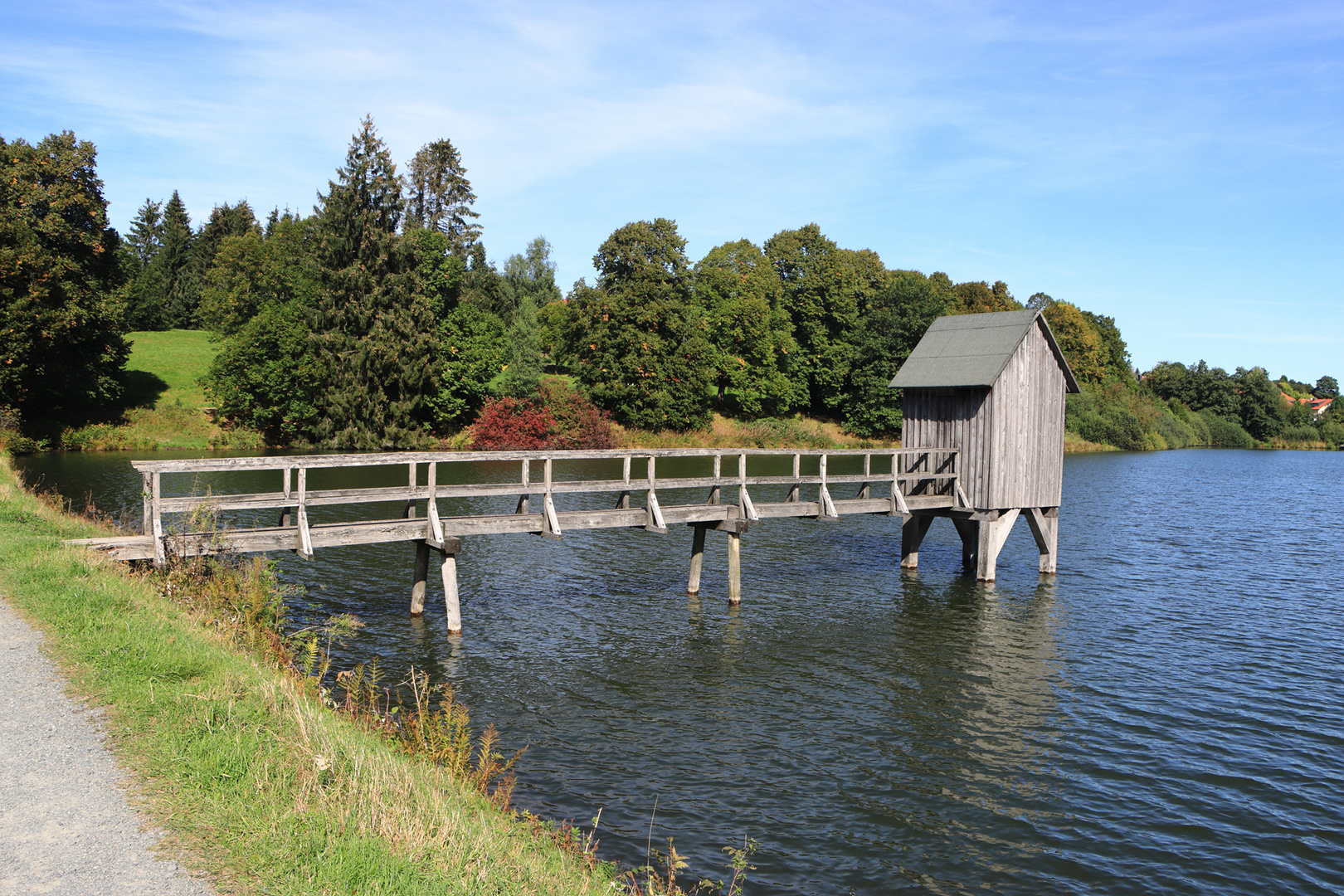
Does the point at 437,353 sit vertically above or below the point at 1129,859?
above

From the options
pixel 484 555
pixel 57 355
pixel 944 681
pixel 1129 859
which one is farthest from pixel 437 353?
pixel 1129 859

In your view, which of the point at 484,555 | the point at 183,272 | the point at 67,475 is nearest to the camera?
the point at 484,555

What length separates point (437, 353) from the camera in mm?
56094

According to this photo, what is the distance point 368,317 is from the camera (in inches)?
2079

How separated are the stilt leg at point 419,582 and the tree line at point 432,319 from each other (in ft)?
121

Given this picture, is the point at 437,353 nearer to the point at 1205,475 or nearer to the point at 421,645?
the point at 421,645

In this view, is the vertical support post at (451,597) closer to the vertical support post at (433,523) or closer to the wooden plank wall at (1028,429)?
the vertical support post at (433,523)

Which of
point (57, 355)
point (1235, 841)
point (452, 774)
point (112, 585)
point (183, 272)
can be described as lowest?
point (1235, 841)

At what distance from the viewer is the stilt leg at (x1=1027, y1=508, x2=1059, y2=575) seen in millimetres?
24375

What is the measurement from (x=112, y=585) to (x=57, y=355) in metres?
44.8

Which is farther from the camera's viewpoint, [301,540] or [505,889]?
[301,540]

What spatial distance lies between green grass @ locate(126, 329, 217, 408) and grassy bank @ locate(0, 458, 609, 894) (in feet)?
170

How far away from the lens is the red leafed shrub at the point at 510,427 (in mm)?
54219

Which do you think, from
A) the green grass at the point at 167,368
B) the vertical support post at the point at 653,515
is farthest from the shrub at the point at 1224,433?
the green grass at the point at 167,368
